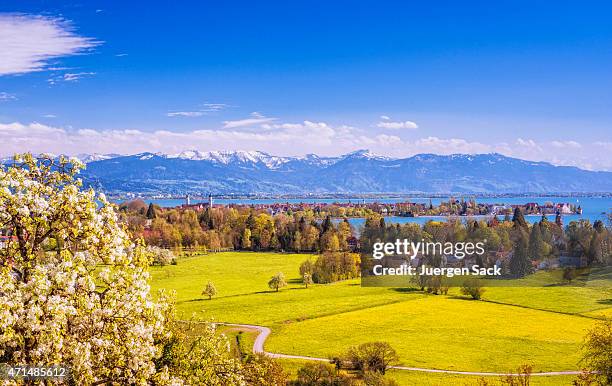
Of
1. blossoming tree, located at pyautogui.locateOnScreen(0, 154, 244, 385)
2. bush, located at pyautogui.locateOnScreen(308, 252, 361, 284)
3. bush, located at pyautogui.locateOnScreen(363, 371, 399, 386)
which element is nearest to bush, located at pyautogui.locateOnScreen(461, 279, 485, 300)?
bush, located at pyautogui.locateOnScreen(308, 252, 361, 284)

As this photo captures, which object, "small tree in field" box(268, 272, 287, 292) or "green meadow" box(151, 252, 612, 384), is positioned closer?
"green meadow" box(151, 252, 612, 384)

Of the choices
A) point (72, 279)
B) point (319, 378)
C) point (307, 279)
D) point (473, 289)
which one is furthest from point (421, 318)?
point (72, 279)

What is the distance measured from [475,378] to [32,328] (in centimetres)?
4311

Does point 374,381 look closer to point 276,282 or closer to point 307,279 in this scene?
point 276,282

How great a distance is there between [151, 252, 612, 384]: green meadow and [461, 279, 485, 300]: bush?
123 centimetres

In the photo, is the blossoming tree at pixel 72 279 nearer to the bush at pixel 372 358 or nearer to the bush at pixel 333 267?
the bush at pixel 372 358

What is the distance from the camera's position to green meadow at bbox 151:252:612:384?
5378 centimetres

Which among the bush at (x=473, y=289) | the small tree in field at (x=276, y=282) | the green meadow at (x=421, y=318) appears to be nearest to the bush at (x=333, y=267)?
the green meadow at (x=421, y=318)

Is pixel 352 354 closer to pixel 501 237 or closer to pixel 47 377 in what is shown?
pixel 47 377

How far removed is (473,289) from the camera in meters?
86.5

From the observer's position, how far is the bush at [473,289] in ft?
284

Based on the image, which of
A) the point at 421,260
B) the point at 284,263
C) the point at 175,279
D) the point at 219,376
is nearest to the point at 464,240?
the point at 421,260

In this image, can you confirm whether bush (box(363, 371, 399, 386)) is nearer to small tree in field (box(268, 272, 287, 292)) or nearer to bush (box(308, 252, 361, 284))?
small tree in field (box(268, 272, 287, 292))

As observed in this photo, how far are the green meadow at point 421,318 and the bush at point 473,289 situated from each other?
4.04 feet
